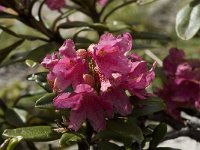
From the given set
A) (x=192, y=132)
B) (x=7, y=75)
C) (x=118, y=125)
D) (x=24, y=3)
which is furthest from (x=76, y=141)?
Result: (x=7, y=75)

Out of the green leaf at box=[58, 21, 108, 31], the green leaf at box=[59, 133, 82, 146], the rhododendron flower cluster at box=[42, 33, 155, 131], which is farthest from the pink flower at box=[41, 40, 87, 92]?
the green leaf at box=[58, 21, 108, 31]

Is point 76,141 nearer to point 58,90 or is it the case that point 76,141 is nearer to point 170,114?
point 58,90

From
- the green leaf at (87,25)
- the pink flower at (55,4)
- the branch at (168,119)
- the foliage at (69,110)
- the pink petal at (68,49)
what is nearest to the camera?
the pink petal at (68,49)

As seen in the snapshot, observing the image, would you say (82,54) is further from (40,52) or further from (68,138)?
(40,52)

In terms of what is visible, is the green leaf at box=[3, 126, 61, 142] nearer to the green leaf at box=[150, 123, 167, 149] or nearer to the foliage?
the foliage

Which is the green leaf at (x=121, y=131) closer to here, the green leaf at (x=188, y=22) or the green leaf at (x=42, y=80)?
the green leaf at (x=42, y=80)

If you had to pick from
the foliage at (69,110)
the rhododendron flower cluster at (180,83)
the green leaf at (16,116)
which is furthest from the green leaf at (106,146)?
the green leaf at (16,116)

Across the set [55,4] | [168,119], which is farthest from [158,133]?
[55,4]

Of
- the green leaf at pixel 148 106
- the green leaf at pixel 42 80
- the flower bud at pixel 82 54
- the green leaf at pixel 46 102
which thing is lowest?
the green leaf at pixel 148 106
